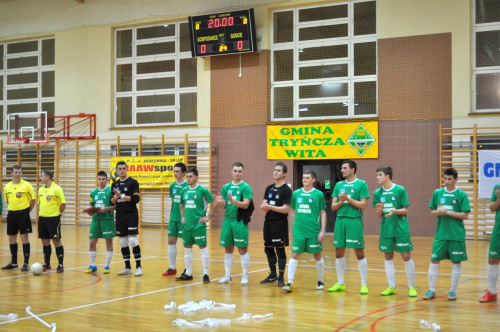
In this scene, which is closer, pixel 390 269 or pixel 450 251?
pixel 450 251

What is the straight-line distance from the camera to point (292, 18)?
1841 centimetres

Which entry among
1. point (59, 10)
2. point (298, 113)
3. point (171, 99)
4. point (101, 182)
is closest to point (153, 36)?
point (171, 99)

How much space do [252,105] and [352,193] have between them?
11097mm

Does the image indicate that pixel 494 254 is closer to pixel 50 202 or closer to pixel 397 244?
pixel 397 244

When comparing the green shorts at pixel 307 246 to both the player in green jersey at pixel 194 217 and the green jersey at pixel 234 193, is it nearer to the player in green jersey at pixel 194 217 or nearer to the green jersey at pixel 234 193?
the green jersey at pixel 234 193

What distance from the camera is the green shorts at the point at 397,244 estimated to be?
7.36 meters

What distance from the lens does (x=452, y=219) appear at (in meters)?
7.16

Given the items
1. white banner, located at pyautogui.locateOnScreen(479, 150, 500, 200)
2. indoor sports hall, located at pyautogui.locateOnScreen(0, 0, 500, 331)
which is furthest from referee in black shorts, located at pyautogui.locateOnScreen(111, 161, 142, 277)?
white banner, located at pyautogui.locateOnScreen(479, 150, 500, 200)

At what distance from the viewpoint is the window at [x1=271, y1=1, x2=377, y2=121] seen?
17391 millimetres

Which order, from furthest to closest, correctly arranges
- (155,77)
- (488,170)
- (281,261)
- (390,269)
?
1. (155,77)
2. (488,170)
3. (281,261)
4. (390,269)

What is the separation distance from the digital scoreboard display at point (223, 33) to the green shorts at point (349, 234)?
1118cm

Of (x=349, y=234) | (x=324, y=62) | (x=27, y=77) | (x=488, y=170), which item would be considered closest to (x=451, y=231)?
(x=349, y=234)

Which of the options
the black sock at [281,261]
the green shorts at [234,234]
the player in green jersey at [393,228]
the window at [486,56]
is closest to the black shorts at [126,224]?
the green shorts at [234,234]

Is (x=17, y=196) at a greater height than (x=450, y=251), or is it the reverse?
(x=17, y=196)
